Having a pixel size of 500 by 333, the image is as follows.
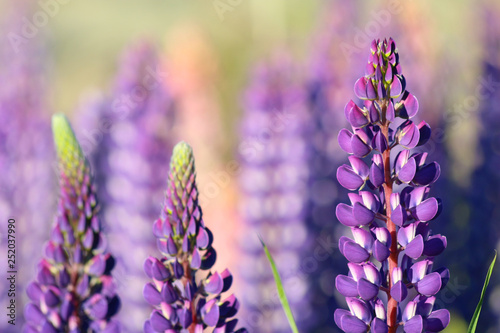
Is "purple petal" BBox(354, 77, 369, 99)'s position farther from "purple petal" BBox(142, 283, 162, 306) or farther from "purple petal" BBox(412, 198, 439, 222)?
"purple petal" BBox(142, 283, 162, 306)

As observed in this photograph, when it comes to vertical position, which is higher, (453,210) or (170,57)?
(170,57)

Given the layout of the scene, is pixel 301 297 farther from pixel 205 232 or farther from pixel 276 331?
pixel 205 232

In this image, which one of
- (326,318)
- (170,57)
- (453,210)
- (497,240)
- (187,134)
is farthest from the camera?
(170,57)

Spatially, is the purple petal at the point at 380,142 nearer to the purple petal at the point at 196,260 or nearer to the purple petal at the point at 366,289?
the purple petal at the point at 366,289

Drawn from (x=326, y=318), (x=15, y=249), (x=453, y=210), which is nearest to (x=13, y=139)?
(x=15, y=249)

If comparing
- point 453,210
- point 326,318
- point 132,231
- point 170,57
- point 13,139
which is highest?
point 170,57

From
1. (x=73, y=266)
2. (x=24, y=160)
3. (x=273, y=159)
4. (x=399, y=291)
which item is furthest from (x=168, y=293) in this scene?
(x=24, y=160)

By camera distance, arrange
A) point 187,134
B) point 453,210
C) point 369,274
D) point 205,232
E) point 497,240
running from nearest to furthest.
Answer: point 369,274
point 205,232
point 497,240
point 453,210
point 187,134
